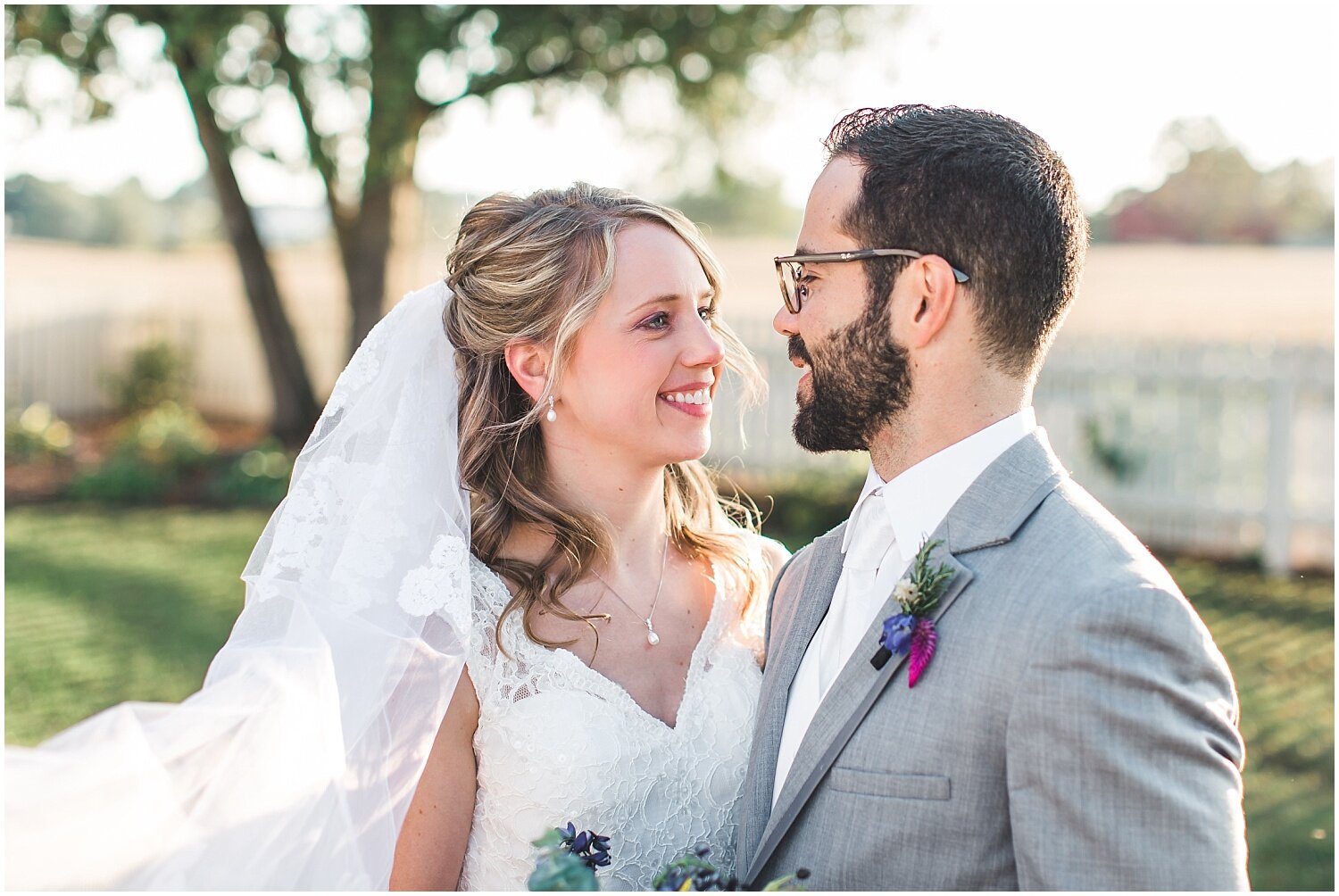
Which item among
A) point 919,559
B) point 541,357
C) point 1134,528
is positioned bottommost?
point 1134,528

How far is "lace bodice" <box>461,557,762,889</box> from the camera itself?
2811 mm

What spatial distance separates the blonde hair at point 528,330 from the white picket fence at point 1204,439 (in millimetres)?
7374

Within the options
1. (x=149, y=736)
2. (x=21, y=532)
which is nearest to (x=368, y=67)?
(x=21, y=532)

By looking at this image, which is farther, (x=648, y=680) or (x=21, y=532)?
(x=21, y=532)

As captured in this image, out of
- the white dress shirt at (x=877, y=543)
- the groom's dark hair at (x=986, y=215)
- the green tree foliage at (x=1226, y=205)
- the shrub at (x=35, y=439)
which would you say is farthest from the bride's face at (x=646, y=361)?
the green tree foliage at (x=1226, y=205)

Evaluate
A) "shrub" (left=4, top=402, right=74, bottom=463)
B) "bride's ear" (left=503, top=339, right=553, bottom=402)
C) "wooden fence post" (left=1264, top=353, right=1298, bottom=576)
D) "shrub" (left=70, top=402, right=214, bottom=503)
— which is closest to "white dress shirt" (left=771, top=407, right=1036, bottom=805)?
"bride's ear" (left=503, top=339, right=553, bottom=402)

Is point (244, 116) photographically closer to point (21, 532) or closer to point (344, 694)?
point (21, 532)

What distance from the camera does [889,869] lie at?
2160mm

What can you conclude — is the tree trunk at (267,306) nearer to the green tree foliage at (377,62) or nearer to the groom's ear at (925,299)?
the green tree foliage at (377,62)

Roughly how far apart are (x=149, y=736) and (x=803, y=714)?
132 centimetres

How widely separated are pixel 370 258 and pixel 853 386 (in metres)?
11.5

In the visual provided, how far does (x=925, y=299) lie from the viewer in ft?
7.75

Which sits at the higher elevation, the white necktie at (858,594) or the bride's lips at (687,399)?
the bride's lips at (687,399)

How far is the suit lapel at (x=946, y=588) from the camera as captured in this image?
7.27 ft
